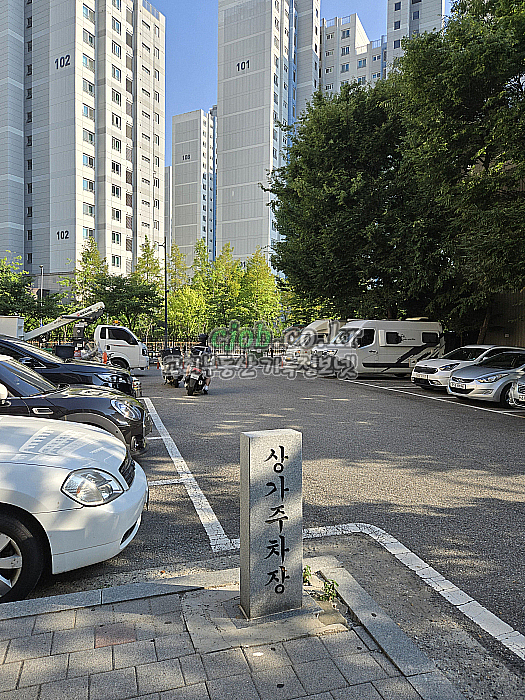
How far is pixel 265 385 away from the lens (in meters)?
19.2

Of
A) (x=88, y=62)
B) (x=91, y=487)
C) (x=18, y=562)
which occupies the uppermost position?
(x=88, y=62)

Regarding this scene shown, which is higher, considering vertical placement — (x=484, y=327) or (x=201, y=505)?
(x=484, y=327)

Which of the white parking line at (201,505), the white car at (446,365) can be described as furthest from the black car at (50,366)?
the white car at (446,365)

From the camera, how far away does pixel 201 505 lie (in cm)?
568

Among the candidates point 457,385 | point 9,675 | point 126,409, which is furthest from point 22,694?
point 457,385

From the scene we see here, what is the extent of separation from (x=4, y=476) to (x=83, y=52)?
62.4 m

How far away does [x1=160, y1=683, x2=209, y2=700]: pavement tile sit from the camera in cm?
250

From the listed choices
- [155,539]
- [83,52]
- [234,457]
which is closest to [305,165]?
[234,457]

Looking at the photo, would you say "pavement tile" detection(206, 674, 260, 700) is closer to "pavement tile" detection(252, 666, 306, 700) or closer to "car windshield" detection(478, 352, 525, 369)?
"pavement tile" detection(252, 666, 306, 700)

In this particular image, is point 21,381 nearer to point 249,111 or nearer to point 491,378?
point 491,378

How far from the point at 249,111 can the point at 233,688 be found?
8520 cm

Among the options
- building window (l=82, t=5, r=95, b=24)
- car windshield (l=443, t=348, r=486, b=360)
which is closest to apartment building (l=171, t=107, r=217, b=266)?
building window (l=82, t=5, r=95, b=24)

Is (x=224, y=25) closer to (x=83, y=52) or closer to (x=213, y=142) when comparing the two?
(x=83, y=52)

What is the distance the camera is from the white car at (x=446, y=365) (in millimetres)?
16250
